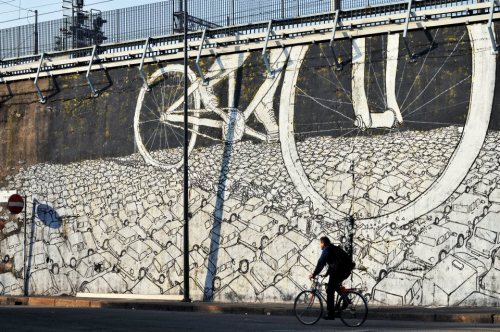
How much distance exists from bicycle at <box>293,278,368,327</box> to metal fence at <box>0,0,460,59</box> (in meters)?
9.12

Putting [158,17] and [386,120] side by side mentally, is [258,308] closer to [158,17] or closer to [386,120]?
[386,120]

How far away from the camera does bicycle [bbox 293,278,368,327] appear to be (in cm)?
1759

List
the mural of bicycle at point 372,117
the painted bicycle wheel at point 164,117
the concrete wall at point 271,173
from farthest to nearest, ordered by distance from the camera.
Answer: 1. the painted bicycle wheel at point 164,117
2. the mural of bicycle at point 372,117
3. the concrete wall at point 271,173

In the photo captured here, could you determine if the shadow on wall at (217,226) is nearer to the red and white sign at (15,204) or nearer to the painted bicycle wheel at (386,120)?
the painted bicycle wheel at (386,120)

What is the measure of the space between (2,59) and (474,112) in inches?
667

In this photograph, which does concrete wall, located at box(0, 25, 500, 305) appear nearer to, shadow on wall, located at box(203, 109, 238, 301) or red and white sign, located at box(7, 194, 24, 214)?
shadow on wall, located at box(203, 109, 238, 301)

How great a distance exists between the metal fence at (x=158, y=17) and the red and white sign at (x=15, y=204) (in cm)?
512

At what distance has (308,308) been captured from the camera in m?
18.2

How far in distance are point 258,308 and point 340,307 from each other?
4.69m

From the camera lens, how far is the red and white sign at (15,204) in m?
29.6

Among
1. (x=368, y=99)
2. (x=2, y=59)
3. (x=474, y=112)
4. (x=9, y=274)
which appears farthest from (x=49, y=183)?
(x=474, y=112)

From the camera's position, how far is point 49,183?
30.3 meters

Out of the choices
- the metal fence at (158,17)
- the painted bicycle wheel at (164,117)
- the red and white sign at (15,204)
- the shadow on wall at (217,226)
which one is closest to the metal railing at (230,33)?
the metal fence at (158,17)

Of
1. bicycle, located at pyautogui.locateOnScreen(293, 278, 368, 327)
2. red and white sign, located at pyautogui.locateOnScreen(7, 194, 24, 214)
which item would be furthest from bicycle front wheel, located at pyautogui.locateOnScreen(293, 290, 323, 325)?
red and white sign, located at pyautogui.locateOnScreen(7, 194, 24, 214)
